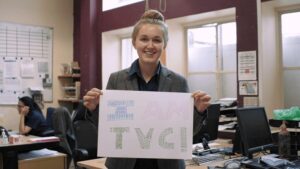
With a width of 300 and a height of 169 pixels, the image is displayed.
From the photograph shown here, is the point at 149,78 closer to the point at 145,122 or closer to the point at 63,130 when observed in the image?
the point at 145,122

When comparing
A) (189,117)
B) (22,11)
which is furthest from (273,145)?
(22,11)

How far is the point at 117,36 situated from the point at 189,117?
4.47 metres

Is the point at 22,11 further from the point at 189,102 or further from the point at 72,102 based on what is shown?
the point at 189,102

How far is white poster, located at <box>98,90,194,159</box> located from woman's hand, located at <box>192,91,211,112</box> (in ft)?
0.09

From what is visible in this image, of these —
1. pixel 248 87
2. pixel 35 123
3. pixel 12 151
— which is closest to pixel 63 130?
pixel 12 151

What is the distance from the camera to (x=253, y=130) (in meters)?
2.49

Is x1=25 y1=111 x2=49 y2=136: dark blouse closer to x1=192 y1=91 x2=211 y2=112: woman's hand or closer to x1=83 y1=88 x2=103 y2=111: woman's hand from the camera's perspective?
x1=83 y1=88 x2=103 y2=111: woman's hand

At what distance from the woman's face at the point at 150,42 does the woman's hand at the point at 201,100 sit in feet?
0.82

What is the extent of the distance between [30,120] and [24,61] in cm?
161

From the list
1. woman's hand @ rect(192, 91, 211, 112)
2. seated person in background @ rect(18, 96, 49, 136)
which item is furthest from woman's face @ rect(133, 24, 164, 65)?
seated person in background @ rect(18, 96, 49, 136)

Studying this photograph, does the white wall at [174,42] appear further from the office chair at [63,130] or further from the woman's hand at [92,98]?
the woman's hand at [92,98]

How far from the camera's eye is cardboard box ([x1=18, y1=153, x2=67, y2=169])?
3.56m

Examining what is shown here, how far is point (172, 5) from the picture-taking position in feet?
15.0

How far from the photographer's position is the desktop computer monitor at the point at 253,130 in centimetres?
Answer: 239
